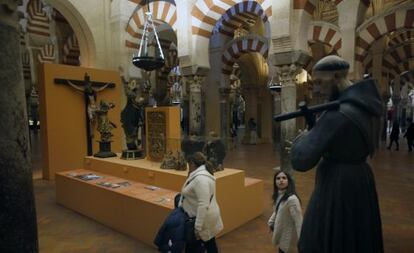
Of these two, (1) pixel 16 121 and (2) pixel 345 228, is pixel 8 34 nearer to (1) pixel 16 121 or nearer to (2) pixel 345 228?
(1) pixel 16 121

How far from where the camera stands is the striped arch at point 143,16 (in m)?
9.27

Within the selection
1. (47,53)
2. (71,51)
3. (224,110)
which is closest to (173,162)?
(224,110)

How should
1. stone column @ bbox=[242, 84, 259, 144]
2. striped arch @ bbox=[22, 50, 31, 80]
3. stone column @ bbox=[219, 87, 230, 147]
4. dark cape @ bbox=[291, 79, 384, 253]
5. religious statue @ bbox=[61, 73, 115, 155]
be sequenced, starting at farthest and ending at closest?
stone column @ bbox=[242, 84, 259, 144], striped arch @ bbox=[22, 50, 31, 80], stone column @ bbox=[219, 87, 230, 147], religious statue @ bbox=[61, 73, 115, 155], dark cape @ bbox=[291, 79, 384, 253]

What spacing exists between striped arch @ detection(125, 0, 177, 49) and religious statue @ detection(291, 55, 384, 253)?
8.42 meters

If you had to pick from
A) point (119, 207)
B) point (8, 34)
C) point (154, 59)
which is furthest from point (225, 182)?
point (8, 34)

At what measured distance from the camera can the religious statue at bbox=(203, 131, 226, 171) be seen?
4250 millimetres

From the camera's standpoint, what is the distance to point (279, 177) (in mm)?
2596

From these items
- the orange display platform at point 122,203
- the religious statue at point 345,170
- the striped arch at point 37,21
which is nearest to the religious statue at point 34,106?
the striped arch at point 37,21

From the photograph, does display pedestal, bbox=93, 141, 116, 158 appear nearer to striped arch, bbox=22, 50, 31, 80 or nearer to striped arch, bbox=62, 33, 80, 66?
striped arch, bbox=62, 33, 80, 66

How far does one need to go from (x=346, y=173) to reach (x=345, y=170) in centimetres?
1

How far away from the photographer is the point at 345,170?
138 centimetres

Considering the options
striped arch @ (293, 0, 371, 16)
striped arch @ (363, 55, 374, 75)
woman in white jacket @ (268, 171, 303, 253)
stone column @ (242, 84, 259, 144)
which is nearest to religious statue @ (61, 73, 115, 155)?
striped arch @ (293, 0, 371, 16)

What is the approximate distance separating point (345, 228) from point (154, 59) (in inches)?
177

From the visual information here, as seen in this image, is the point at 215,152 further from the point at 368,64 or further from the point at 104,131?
the point at 368,64
